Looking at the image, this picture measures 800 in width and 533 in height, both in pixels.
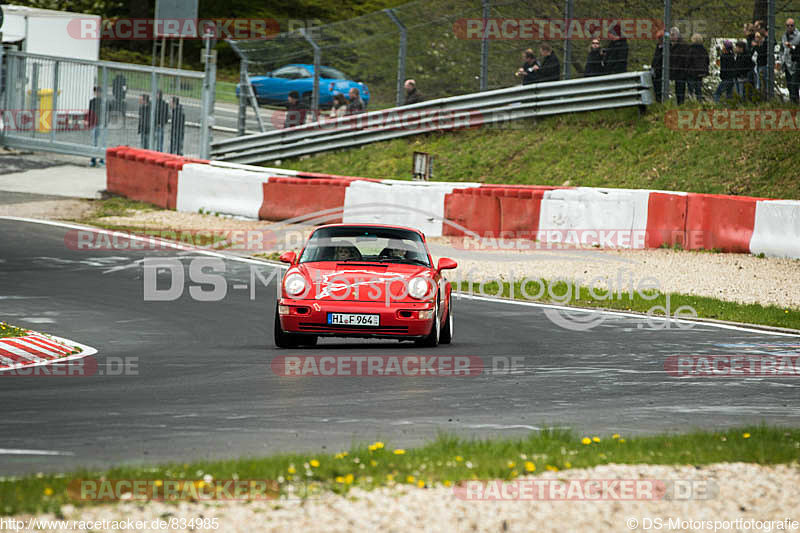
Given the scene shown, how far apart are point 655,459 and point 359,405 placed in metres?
2.49

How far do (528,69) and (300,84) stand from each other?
5585 millimetres

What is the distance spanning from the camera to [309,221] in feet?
68.1

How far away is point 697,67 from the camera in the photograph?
865 inches

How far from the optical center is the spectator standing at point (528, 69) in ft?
77.0

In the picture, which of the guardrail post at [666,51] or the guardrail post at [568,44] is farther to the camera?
the guardrail post at [568,44]

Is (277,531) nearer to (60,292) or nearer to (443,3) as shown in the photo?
(60,292)

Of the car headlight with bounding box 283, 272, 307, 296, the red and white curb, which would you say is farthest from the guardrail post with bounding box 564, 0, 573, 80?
the red and white curb

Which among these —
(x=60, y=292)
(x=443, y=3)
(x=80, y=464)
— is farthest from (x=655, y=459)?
(x=443, y=3)

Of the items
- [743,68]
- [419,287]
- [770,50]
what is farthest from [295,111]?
[419,287]

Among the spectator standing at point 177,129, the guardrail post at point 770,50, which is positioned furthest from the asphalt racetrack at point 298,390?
the spectator standing at point 177,129

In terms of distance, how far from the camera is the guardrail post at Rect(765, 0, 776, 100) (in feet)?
66.3

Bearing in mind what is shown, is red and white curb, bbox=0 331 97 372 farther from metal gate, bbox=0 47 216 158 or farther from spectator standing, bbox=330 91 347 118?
spectator standing, bbox=330 91 347 118

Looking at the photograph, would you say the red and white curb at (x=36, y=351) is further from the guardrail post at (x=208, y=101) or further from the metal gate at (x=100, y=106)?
the metal gate at (x=100, y=106)

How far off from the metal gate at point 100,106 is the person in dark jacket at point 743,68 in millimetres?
11580
